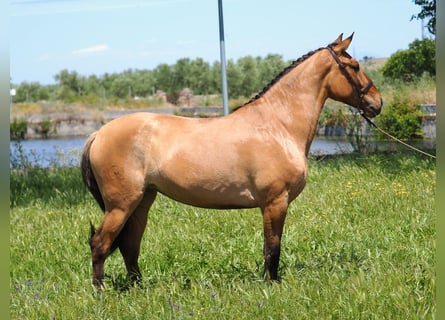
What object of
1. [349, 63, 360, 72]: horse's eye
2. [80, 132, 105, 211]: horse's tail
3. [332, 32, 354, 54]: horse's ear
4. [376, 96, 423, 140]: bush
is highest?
[332, 32, 354, 54]: horse's ear

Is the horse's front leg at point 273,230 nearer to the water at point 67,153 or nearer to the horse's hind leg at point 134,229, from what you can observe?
the horse's hind leg at point 134,229

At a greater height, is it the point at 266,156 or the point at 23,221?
the point at 266,156

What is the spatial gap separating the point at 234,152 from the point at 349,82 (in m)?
1.08

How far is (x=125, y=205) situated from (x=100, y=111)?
20701mm

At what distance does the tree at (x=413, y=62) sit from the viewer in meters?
13.8

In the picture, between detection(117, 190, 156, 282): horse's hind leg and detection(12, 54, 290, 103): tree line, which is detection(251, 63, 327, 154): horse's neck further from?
detection(12, 54, 290, 103): tree line

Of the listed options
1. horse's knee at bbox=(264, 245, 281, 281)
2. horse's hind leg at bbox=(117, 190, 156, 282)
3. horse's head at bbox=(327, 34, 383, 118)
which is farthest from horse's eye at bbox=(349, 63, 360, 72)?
horse's hind leg at bbox=(117, 190, 156, 282)

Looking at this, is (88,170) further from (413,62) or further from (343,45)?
(413,62)

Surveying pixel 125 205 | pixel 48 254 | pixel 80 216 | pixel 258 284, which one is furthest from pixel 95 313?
pixel 80 216

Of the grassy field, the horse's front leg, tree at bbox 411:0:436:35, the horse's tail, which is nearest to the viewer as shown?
the grassy field

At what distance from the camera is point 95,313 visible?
14.1ft

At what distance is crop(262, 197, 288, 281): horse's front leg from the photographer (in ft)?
14.9

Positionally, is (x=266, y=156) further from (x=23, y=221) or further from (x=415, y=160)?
(x=415, y=160)

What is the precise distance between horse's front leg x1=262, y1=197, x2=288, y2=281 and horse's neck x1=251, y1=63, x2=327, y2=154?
541 millimetres
